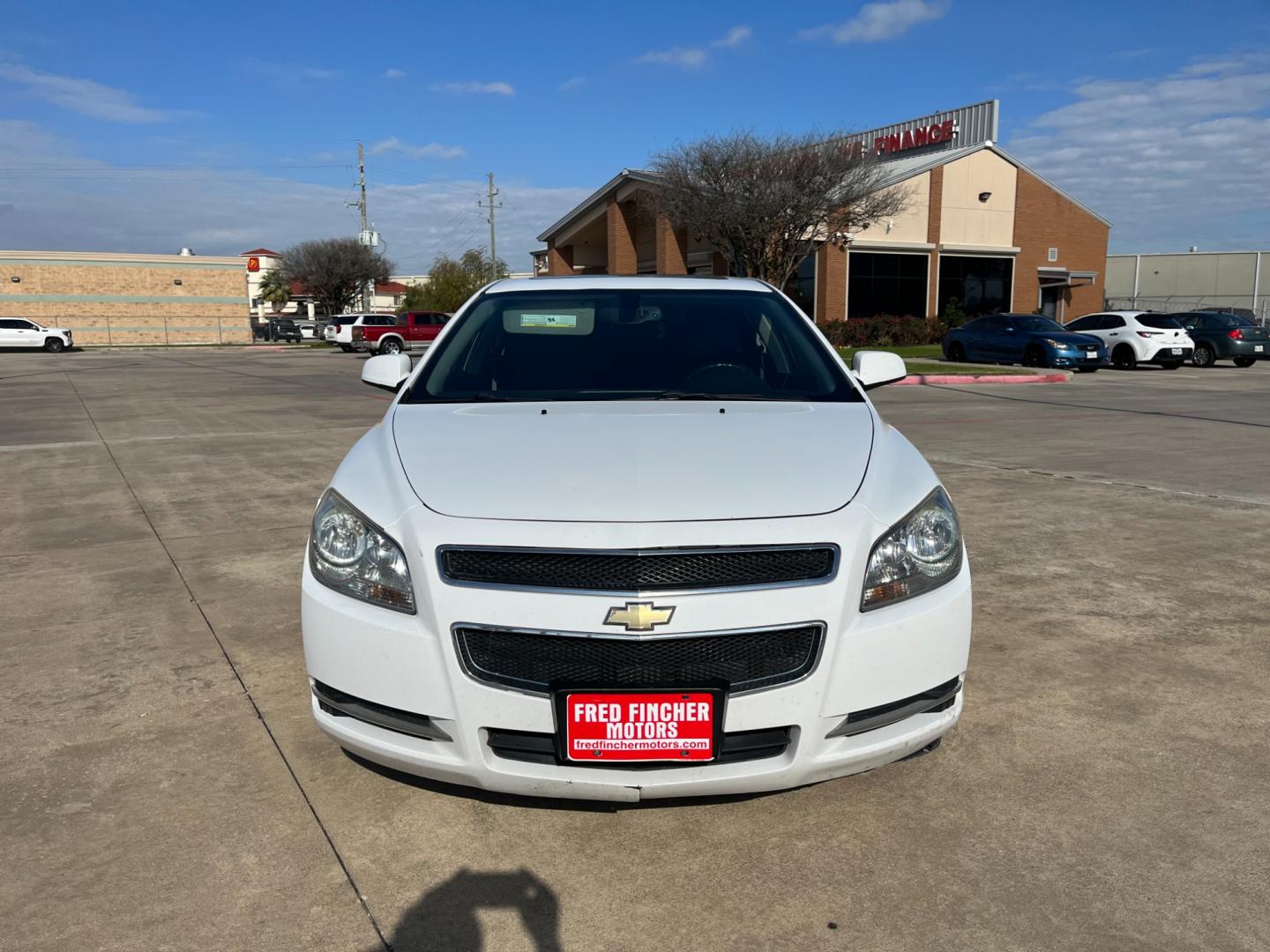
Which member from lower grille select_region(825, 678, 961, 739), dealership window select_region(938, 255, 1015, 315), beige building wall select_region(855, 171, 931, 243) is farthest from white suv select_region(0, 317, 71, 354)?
lower grille select_region(825, 678, 961, 739)

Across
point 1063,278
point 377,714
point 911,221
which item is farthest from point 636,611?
point 1063,278

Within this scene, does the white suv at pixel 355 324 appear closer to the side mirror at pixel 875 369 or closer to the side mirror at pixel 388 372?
the side mirror at pixel 388 372

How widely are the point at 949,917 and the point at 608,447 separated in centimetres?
159

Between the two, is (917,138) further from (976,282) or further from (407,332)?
(407,332)

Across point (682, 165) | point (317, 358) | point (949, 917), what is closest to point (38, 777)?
point (949, 917)

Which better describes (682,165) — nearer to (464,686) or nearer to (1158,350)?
(1158,350)

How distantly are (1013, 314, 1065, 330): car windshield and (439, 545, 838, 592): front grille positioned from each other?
2418 centimetres

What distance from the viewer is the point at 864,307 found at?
36.9 m

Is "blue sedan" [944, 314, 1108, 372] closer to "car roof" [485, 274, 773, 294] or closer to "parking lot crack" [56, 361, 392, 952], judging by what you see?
"car roof" [485, 274, 773, 294]

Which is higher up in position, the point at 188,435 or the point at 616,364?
the point at 616,364

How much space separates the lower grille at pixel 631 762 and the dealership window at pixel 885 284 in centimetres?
3528

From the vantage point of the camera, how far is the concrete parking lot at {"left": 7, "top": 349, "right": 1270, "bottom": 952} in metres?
2.53

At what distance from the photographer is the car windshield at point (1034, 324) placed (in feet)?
80.6

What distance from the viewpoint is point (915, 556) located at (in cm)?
284
